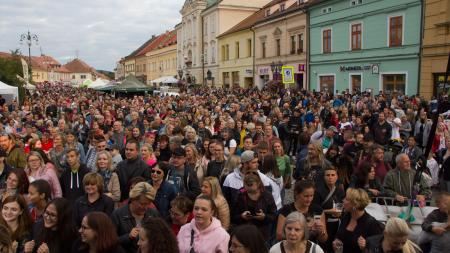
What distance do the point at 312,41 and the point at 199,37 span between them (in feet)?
81.3

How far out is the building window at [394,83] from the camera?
76.1 feet

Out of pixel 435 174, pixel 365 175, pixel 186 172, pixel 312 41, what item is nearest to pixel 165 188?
pixel 186 172

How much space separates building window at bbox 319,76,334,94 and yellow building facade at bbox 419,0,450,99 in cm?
773

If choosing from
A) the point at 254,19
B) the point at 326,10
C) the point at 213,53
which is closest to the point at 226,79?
the point at 213,53

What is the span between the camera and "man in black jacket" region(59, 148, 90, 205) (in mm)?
5749

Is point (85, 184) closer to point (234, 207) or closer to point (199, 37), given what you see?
point (234, 207)

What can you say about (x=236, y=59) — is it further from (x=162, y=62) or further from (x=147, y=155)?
(x=147, y=155)

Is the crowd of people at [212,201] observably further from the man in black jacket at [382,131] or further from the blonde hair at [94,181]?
the man in black jacket at [382,131]

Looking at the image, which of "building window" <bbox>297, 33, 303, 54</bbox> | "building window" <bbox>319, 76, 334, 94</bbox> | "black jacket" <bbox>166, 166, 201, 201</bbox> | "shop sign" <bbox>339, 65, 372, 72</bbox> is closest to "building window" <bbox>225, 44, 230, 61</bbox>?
"building window" <bbox>297, 33, 303, 54</bbox>

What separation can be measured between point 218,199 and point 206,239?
32.6 inches

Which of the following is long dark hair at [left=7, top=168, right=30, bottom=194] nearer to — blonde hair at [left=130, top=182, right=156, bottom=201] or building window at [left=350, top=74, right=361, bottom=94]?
blonde hair at [left=130, top=182, right=156, bottom=201]

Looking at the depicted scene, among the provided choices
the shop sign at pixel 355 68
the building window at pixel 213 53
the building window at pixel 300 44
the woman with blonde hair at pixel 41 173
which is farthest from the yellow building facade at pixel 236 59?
the woman with blonde hair at pixel 41 173

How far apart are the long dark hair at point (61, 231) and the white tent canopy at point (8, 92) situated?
21.6m

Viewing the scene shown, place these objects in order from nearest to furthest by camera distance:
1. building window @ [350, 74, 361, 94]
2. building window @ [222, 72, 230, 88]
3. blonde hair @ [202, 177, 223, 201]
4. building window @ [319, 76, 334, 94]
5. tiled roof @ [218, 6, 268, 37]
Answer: blonde hair @ [202, 177, 223, 201] → building window @ [350, 74, 361, 94] → building window @ [319, 76, 334, 94] → tiled roof @ [218, 6, 268, 37] → building window @ [222, 72, 230, 88]
